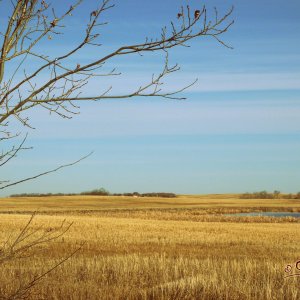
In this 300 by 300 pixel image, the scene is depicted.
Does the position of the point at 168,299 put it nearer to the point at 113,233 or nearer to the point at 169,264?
the point at 169,264

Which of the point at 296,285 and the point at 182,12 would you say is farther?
the point at 296,285

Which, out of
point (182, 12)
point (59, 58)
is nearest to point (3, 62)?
point (59, 58)

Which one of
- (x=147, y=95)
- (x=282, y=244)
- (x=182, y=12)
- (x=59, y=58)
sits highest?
(x=182, y=12)

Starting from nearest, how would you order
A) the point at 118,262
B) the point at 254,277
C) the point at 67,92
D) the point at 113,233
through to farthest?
the point at 67,92, the point at 254,277, the point at 118,262, the point at 113,233

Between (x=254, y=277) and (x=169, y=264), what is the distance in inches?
105

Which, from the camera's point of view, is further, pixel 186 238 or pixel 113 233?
pixel 113 233

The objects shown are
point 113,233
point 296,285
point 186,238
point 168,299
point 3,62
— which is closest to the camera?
point 3,62

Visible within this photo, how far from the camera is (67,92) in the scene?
277 centimetres

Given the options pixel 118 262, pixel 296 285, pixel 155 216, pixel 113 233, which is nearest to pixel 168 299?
pixel 296 285

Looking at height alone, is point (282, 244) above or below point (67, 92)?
below

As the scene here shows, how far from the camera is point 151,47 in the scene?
8.76ft

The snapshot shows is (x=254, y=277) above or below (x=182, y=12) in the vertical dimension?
below

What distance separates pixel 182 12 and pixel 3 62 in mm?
920

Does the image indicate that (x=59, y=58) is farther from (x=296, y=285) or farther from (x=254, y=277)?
(x=254, y=277)
